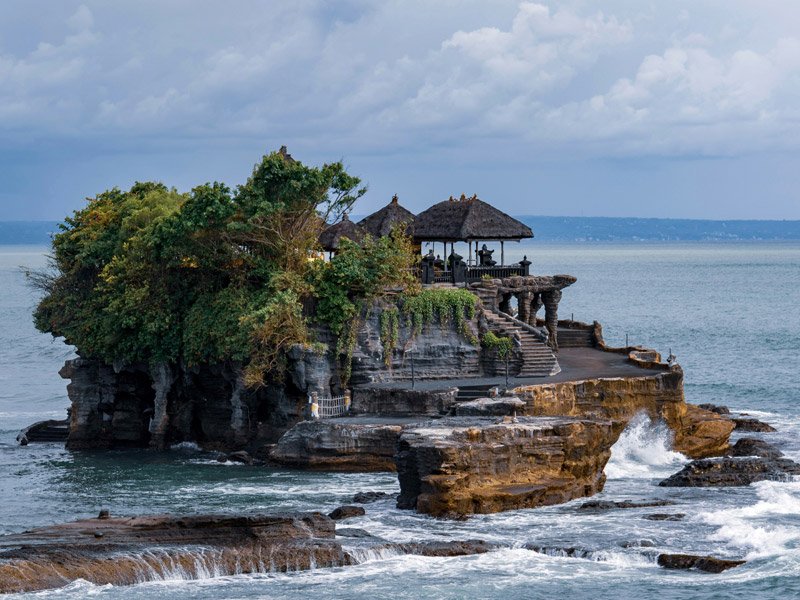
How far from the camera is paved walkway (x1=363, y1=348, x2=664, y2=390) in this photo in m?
55.4

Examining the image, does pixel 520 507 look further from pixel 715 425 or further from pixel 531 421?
pixel 715 425

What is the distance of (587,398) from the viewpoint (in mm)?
55469

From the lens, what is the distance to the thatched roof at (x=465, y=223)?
201 feet

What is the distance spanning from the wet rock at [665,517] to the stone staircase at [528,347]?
517 inches

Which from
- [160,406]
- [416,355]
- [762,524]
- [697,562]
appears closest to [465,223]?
[416,355]

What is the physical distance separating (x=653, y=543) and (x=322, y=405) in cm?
1652

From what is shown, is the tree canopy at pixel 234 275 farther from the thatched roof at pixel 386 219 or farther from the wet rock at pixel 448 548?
the wet rock at pixel 448 548

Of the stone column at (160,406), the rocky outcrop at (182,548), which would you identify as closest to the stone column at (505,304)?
the stone column at (160,406)

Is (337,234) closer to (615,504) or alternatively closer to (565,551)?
(615,504)

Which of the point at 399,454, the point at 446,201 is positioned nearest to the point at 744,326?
the point at 446,201

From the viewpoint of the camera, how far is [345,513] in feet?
146

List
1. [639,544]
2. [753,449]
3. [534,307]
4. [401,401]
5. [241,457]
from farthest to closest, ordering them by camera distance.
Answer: [534,307], [753,449], [241,457], [401,401], [639,544]

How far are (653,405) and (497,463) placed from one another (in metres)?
12.7

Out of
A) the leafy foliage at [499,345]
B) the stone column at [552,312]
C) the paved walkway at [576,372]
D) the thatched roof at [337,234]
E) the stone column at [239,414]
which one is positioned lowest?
the stone column at [239,414]
